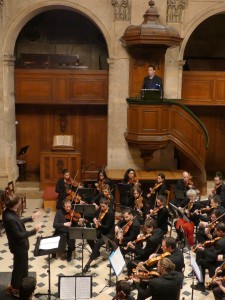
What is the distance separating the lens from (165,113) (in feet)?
35.8

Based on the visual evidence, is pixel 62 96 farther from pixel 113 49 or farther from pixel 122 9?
pixel 122 9

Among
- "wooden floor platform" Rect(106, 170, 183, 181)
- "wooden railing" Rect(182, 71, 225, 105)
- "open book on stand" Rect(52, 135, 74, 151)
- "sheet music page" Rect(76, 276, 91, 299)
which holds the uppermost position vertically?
"wooden railing" Rect(182, 71, 225, 105)

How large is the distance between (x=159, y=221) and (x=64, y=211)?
1817 mm

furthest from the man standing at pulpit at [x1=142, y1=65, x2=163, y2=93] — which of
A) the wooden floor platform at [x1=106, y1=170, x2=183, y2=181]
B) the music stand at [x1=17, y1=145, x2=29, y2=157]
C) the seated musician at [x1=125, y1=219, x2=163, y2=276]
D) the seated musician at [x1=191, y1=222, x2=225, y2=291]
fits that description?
the seated musician at [x1=191, y1=222, x2=225, y2=291]

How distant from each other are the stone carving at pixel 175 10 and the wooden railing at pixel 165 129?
225cm

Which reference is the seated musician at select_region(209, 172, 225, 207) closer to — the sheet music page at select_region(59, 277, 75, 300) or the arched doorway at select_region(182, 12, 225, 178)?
the arched doorway at select_region(182, 12, 225, 178)

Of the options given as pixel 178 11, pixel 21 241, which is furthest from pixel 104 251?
pixel 178 11

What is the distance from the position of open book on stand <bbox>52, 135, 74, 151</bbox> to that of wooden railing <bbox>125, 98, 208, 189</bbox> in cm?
161

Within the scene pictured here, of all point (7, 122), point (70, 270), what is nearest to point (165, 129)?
point (7, 122)

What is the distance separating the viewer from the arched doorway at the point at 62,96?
39.9ft

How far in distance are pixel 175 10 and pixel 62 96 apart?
12.3 ft

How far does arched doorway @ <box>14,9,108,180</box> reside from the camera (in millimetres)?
12164

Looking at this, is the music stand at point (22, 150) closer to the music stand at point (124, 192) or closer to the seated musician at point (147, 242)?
the music stand at point (124, 192)

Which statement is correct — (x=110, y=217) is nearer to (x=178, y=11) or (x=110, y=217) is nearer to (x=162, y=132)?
(x=162, y=132)
